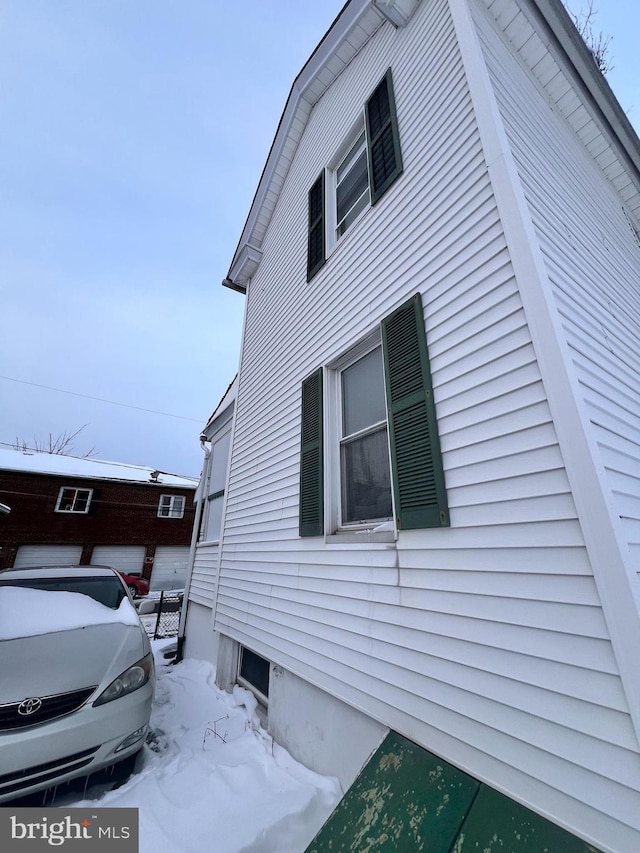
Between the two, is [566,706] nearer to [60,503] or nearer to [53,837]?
[53,837]

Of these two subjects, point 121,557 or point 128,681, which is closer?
point 128,681

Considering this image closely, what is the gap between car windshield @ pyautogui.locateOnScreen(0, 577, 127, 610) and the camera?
146 inches

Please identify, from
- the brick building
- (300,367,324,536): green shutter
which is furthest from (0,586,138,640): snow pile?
the brick building

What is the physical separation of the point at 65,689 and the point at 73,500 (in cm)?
2119

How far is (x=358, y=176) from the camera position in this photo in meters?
4.22

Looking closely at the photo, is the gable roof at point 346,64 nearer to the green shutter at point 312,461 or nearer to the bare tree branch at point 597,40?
the bare tree branch at point 597,40

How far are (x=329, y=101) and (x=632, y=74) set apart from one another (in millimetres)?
5456

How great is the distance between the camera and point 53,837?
1897 millimetres

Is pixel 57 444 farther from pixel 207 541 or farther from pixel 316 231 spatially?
pixel 316 231

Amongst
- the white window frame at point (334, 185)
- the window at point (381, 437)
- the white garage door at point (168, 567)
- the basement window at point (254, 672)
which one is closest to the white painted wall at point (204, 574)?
the basement window at point (254, 672)

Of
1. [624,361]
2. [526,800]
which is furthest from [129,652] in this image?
[624,361]

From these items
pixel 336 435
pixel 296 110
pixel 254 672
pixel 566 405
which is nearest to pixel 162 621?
pixel 254 672

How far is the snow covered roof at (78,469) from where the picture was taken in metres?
19.2

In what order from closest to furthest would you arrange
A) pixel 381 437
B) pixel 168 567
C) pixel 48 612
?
pixel 381 437, pixel 48 612, pixel 168 567
